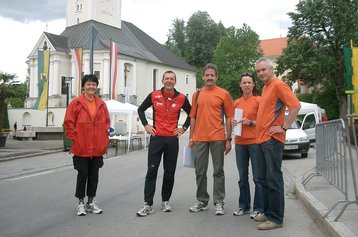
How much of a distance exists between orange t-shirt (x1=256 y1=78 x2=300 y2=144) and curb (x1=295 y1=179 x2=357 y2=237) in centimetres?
116

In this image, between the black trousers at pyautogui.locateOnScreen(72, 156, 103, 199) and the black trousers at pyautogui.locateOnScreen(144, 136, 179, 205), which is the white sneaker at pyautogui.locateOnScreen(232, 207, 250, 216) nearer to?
the black trousers at pyautogui.locateOnScreen(144, 136, 179, 205)

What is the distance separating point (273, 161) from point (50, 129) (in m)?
27.4

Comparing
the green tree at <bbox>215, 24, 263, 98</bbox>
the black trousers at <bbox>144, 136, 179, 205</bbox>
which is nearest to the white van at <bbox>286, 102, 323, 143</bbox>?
the black trousers at <bbox>144, 136, 179, 205</bbox>

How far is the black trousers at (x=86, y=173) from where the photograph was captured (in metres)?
6.16

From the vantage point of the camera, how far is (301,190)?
7754 millimetres

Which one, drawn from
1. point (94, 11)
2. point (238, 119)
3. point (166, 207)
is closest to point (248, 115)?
point (238, 119)

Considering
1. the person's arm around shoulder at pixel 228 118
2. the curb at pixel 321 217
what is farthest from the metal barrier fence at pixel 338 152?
the person's arm around shoulder at pixel 228 118

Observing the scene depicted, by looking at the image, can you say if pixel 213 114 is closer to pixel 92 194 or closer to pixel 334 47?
pixel 92 194

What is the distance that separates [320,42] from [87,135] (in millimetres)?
39228

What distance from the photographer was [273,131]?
17.0 ft

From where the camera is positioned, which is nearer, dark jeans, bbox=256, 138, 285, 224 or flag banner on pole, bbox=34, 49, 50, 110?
dark jeans, bbox=256, 138, 285, 224

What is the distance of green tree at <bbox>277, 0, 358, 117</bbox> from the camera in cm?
4000

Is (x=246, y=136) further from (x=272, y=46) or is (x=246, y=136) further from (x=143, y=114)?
(x=272, y=46)

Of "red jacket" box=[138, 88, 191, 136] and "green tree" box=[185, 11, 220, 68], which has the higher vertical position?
"green tree" box=[185, 11, 220, 68]
